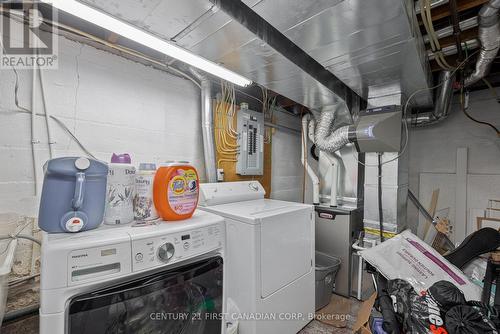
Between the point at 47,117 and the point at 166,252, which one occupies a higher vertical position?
the point at 47,117

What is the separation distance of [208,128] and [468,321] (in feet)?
7.41

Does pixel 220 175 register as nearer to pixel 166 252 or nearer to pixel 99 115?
pixel 99 115

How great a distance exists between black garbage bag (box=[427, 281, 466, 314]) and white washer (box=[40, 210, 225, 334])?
1385 millimetres

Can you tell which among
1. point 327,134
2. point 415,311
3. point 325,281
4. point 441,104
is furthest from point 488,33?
point 325,281

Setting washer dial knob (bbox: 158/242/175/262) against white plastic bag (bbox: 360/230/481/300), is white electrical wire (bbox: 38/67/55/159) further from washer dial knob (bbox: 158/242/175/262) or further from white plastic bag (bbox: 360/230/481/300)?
white plastic bag (bbox: 360/230/481/300)

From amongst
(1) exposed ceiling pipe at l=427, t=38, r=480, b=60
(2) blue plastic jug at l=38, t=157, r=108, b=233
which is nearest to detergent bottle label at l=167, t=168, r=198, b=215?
(2) blue plastic jug at l=38, t=157, r=108, b=233

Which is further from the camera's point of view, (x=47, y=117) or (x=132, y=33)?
(x=47, y=117)

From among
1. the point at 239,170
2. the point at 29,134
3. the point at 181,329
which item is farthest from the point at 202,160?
the point at 181,329

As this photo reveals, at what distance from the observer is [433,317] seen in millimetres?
1287

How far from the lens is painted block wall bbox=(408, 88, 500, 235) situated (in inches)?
104

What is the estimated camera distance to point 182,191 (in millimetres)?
1240

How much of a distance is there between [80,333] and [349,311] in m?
2.32

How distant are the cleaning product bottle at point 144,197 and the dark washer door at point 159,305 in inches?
13.4

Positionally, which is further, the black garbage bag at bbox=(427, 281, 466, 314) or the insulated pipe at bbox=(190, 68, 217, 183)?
the insulated pipe at bbox=(190, 68, 217, 183)
